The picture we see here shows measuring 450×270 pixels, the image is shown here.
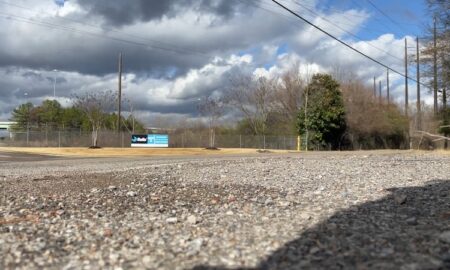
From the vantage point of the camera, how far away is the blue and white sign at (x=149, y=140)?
2216 inches

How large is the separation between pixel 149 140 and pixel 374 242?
167ft

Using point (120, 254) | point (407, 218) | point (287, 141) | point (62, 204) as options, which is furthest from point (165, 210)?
point (287, 141)

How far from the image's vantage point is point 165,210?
10.1m

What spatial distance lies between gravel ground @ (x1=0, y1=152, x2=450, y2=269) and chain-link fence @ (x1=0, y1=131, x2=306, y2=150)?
4416cm

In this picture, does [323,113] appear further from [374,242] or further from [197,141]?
[374,242]

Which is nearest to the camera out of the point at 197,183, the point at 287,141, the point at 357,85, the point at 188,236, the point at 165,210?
the point at 188,236

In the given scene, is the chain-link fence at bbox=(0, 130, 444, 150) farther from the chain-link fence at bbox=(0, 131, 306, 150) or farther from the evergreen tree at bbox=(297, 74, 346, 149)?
the evergreen tree at bbox=(297, 74, 346, 149)

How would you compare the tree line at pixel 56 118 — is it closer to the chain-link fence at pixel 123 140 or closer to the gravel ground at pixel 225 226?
the chain-link fence at pixel 123 140

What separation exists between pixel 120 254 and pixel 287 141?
60165mm

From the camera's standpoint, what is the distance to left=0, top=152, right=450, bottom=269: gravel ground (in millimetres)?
6270

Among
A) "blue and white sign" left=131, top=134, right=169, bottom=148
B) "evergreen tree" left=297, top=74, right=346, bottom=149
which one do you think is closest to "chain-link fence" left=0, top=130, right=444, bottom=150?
"evergreen tree" left=297, top=74, right=346, bottom=149

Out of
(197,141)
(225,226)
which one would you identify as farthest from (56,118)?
(225,226)

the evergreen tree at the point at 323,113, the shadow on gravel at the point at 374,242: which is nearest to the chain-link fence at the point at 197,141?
the evergreen tree at the point at 323,113

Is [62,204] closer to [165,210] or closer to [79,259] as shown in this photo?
[165,210]
